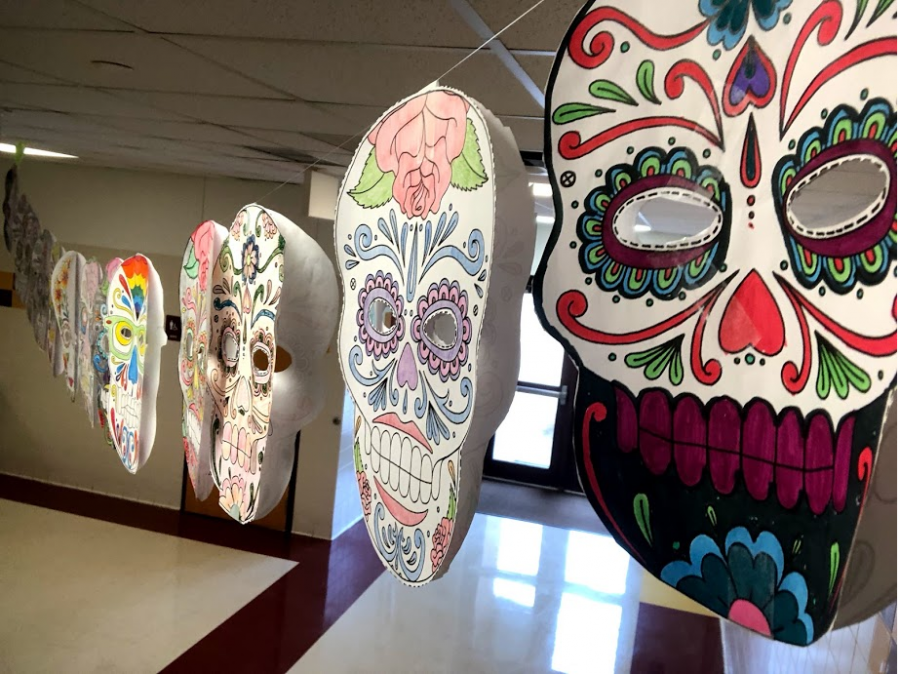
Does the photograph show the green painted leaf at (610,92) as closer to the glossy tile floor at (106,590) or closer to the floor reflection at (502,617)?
the floor reflection at (502,617)

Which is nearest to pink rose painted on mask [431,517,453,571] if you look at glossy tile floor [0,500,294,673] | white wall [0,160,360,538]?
glossy tile floor [0,500,294,673]

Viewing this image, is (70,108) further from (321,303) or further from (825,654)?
(825,654)

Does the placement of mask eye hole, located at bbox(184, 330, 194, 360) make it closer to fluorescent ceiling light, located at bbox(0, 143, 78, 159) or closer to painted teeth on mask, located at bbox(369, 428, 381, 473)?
painted teeth on mask, located at bbox(369, 428, 381, 473)

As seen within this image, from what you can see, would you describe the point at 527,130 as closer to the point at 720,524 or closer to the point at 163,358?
the point at 720,524

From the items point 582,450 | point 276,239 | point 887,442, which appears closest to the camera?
point 887,442

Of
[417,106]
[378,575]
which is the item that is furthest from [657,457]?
[378,575]

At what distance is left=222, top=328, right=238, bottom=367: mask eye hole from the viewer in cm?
143

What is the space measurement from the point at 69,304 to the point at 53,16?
47.9 inches

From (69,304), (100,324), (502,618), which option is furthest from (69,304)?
(502,618)

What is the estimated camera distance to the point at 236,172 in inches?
175

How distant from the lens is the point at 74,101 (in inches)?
104

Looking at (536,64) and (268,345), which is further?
(536,64)

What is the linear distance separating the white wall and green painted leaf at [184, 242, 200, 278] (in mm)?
2953

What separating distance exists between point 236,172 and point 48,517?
107 inches
